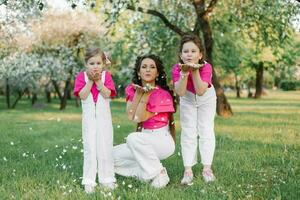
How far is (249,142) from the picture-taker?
11242 mm

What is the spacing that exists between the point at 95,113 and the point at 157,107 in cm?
79

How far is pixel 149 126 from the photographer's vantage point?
6586 millimetres

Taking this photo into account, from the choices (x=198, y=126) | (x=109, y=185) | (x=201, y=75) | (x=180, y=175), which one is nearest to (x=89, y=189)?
(x=109, y=185)

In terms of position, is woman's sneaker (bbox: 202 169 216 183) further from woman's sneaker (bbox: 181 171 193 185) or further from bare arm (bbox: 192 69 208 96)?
bare arm (bbox: 192 69 208 96)

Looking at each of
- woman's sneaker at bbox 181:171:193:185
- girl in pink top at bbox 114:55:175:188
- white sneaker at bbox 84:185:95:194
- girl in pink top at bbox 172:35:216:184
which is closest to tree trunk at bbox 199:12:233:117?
girl in pink top at bbox 172:35:216:184

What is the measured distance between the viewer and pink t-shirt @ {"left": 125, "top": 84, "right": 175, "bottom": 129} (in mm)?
6562

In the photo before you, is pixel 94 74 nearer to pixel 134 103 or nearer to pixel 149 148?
pixel 134 103

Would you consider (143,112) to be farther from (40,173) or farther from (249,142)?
(249,142)

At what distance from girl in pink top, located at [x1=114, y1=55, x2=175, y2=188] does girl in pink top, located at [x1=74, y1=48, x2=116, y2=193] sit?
0.31 m

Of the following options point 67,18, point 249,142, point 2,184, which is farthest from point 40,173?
point 67,18

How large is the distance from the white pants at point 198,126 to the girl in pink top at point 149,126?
20 cm

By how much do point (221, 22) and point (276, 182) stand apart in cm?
1764

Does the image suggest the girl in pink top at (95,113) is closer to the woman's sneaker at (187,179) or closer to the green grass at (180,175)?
the green grass at (180,175)

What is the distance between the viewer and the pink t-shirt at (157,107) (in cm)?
656
